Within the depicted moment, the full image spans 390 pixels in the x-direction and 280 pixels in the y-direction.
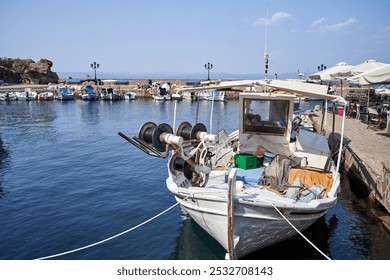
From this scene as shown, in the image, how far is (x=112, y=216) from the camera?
12609 mm

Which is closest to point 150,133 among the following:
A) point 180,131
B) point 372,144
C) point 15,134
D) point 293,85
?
point 180,131

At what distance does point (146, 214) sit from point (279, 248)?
5614 millimetres

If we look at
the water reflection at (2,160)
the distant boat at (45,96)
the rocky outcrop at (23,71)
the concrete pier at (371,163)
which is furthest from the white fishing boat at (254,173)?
the rocky outcrop at (23,71)

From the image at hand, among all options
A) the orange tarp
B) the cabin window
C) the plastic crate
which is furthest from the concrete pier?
the plastic crate

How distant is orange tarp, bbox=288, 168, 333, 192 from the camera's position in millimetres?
9297

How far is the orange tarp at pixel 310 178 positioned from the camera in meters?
9.30

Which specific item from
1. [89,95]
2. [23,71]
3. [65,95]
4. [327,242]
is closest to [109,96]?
[89,95]

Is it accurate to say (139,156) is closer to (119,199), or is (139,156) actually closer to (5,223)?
(119,199)

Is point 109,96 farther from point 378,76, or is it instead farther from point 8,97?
point 378,76

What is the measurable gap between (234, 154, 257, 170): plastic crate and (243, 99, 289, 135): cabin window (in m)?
1.40

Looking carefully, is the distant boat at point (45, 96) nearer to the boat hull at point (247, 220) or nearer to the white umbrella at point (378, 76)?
the white umbrella at point (378, 76)

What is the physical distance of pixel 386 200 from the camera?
450 inches

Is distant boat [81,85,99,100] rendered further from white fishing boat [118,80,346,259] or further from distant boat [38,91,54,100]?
white fishing boat [118,80,346,259]

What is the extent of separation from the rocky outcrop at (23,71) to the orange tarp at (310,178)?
102810mm
